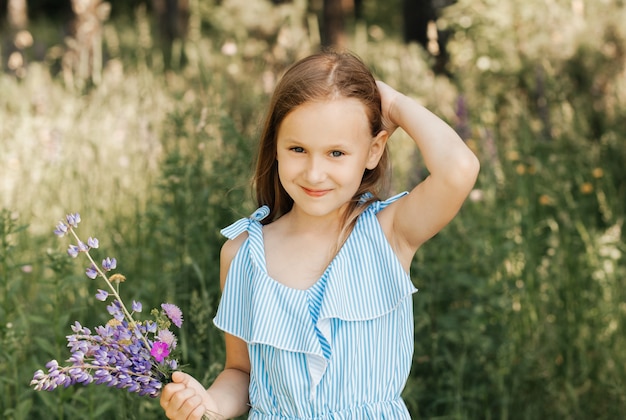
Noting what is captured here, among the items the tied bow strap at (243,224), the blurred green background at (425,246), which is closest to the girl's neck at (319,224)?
the tied bow strap at (243,224)

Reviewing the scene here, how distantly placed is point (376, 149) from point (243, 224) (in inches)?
14.2

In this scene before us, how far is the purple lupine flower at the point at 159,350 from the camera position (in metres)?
1.56

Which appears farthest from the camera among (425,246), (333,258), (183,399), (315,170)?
(425,246)

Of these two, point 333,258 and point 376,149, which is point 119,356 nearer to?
point 333,258

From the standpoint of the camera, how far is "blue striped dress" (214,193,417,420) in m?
1.84

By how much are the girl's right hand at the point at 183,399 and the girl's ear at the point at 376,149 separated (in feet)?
2.11

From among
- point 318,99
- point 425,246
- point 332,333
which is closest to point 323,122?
point 318,99

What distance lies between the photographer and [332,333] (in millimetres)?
1865

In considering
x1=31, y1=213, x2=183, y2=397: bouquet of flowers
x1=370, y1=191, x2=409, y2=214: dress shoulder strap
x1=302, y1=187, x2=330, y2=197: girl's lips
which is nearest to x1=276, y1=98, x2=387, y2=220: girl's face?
x1=302, y1=187, x2=330, y2=197: girl's lips

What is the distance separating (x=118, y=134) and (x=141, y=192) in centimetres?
33

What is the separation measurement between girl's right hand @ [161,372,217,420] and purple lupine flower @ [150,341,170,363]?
0.07 metres

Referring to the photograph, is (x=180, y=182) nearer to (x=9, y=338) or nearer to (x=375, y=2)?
(x=9, y=338)

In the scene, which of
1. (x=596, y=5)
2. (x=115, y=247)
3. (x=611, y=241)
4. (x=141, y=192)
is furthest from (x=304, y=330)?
(x=596, y=5)

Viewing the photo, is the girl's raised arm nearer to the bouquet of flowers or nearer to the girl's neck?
the girl's neck
